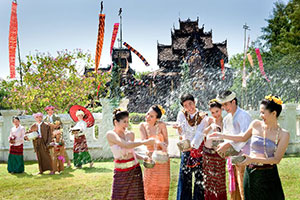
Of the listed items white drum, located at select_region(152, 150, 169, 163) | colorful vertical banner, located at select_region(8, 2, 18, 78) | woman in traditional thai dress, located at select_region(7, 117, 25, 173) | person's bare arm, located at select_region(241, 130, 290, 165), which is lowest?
woman in traditional thai dress, located at select_region(7, 117, 25, 173)

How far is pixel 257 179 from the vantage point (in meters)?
3.33

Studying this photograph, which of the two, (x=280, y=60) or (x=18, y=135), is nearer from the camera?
(x=18, y=135)

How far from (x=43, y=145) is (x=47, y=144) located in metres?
0.12

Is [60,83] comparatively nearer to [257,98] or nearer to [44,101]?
[44,101]

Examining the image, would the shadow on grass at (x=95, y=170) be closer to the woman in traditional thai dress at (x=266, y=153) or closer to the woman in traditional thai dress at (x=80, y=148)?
the woman in traditional thai dress at (x=80, y=148)

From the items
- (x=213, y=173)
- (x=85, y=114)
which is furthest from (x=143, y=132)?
(x=85, y=114)

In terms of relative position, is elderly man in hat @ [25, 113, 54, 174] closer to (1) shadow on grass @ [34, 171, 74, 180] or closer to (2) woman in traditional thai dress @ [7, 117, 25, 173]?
(1) shadow on grass @ [34, 171, 74, 180]

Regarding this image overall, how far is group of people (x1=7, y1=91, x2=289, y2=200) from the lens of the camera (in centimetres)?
326

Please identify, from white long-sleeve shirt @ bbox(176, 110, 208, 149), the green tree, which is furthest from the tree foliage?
white long-sleeve shirt @ bbox(176, 110, 208, 149)

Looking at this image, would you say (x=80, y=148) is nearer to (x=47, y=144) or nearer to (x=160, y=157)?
(x=47, y=144)

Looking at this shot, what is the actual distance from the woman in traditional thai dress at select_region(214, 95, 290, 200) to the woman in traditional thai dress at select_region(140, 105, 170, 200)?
134cm

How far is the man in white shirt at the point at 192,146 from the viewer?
4341 mm

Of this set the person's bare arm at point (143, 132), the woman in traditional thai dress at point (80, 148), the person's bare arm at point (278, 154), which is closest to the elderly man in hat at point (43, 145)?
the woman in traditional thai dress at point (80, 148)

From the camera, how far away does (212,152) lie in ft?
13.7
